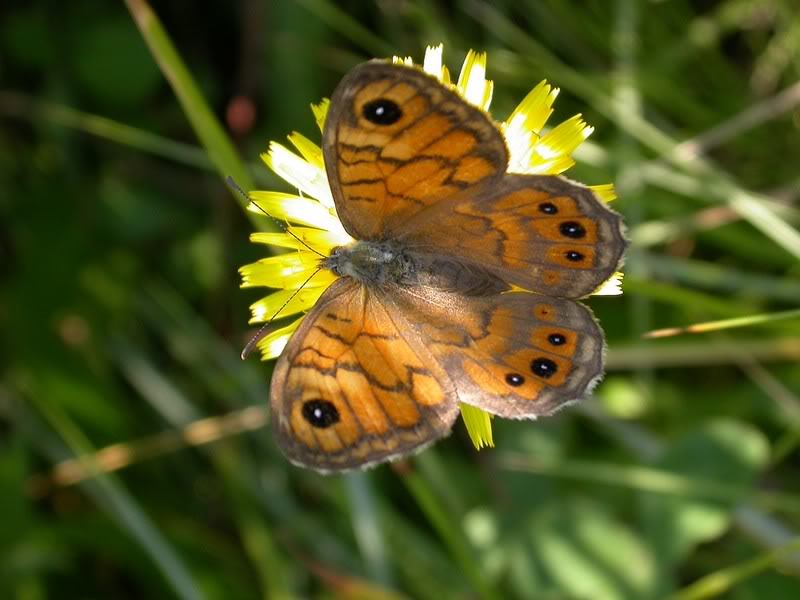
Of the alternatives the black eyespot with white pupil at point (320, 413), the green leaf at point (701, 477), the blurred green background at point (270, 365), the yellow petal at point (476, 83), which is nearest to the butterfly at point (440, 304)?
the black eyespot with white pupil at point (320, 413)

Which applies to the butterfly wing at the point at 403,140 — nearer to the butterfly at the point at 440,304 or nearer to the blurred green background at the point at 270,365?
the butterfly at the point at 440,304

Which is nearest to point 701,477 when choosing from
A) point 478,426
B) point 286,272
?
point 478,426

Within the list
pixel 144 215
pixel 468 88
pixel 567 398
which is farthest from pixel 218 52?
pixel 567 398

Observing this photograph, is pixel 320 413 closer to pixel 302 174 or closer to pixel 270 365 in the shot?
pixel 302 174

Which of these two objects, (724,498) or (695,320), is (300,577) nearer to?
(724,498)

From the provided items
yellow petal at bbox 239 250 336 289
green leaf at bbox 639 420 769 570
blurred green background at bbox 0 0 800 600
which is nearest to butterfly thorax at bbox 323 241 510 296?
yellow petal at bbox 239 250 336 289

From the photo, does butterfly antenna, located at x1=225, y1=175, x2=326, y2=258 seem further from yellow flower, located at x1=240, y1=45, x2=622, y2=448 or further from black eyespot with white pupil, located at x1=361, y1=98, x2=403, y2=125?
black eyespot with white pupil, located at x1=361, y1=98, x2=403, y2=125

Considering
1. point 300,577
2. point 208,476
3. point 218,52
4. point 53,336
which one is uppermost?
point 218,52

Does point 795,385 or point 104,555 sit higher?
point 104,555
